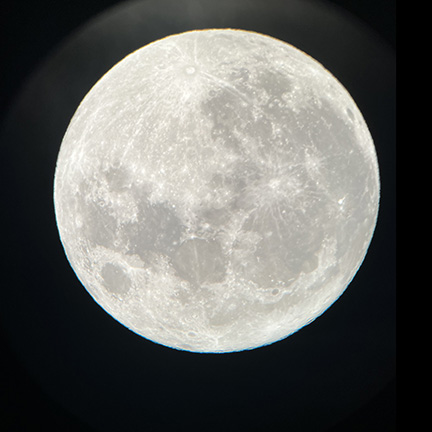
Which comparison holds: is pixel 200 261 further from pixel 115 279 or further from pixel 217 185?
pixel 115 279

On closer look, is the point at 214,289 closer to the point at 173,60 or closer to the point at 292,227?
the point at 292,227

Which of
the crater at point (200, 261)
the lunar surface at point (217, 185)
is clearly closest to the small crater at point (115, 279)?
the lunar surface at point (217, 185)

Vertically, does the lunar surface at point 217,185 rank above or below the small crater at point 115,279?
above

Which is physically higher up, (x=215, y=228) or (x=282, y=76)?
(x=282, y=76)

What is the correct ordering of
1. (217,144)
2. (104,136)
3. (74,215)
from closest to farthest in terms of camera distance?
(217,144)
(104,136)
(74,215)

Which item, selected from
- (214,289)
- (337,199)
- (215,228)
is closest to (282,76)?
(337,199)

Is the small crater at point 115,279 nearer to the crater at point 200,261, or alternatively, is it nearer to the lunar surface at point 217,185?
the lunar surface at point 217,185

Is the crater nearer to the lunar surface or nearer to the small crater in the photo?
the lunar surface

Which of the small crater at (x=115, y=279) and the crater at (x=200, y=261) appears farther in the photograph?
the small crater at (x=115, y=279)
